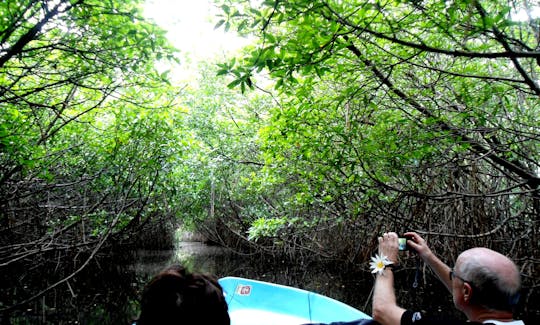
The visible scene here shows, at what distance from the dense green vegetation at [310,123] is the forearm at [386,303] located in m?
1.06

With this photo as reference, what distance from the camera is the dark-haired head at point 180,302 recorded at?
3.36ft

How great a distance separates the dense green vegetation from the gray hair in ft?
3.30

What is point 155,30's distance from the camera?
2.63 metres

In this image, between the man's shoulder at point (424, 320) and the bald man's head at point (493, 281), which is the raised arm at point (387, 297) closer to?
the man's shoulder at point (424, 320)

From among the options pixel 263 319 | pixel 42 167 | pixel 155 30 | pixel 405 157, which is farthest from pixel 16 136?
pixel 405 157

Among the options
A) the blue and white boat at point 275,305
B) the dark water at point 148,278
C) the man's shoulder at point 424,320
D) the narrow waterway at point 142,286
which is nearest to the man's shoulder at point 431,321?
the man's shoulder at point 424,320

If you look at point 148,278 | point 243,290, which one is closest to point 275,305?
point 243,290

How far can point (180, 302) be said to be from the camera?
103 cm

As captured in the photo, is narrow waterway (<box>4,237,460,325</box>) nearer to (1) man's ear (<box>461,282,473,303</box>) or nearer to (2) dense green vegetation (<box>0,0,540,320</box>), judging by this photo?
(2) dense green vegetation (<box>0,0,540,320</box>)

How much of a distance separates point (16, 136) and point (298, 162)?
3005 mm

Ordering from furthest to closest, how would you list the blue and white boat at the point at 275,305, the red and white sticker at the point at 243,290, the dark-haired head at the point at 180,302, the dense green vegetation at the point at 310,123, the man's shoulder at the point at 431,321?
1. the red and white sticker at the point at 243,290
2. the blue and white boat at the point at 275,305
3. the dense green vegetation at the point at 310,123
4. the man's shoulder at the point at 431,321
5. the dark-haired head at the point at 180,302

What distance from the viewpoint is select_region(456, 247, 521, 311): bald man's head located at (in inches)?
53.1

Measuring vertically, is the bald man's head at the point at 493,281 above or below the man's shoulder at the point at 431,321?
above

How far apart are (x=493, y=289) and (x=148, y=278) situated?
6.38m
